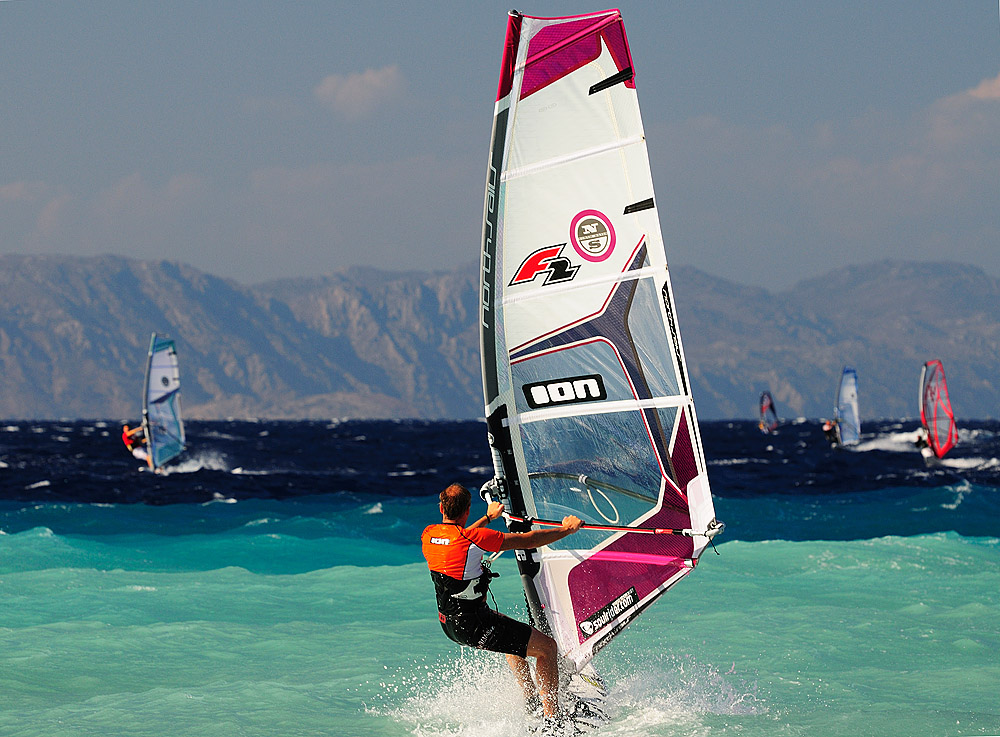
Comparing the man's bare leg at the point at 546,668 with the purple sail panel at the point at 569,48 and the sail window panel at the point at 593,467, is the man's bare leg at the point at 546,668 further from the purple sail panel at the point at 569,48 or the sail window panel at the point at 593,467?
the purple sail panel at the point at 569,48

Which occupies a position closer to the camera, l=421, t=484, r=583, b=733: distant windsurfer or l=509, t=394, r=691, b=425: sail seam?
l=421, t=484, r=583, b=733: distant windsurfer

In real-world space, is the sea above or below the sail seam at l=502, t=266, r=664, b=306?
below

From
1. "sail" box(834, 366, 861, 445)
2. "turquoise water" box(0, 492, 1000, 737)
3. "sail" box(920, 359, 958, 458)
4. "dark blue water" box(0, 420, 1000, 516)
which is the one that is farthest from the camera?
"sail" box(834, 366, 861, 445)

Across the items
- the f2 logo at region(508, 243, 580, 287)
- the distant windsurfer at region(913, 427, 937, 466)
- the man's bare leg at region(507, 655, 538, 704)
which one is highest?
the f2 logo at region(508, 243, 580, 287)

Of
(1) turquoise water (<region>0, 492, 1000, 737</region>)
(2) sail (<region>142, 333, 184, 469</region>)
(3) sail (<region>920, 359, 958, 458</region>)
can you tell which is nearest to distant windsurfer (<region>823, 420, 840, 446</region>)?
(3) sail (<region>920, 359, 958, 458</region>)

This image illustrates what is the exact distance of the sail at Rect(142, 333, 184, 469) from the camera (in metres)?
33.0

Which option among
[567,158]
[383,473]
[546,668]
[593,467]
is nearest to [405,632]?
[546,668]

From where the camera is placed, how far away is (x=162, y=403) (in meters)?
34.3

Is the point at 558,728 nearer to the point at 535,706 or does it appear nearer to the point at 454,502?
the point at 535,706

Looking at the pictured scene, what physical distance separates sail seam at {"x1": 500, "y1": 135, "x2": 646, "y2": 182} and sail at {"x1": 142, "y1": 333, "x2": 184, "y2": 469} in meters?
28.3

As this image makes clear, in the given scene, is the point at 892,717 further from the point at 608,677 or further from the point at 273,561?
the point at 273,561

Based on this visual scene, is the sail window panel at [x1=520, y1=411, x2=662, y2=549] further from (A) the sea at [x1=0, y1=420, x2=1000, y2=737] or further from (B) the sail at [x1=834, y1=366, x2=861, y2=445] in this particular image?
(B) the sail at [x1=834, y1=366, x2=861, y2=445]

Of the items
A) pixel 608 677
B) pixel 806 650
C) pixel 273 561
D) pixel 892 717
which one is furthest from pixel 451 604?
pixel 273 561

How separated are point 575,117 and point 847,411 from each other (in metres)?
48.9
